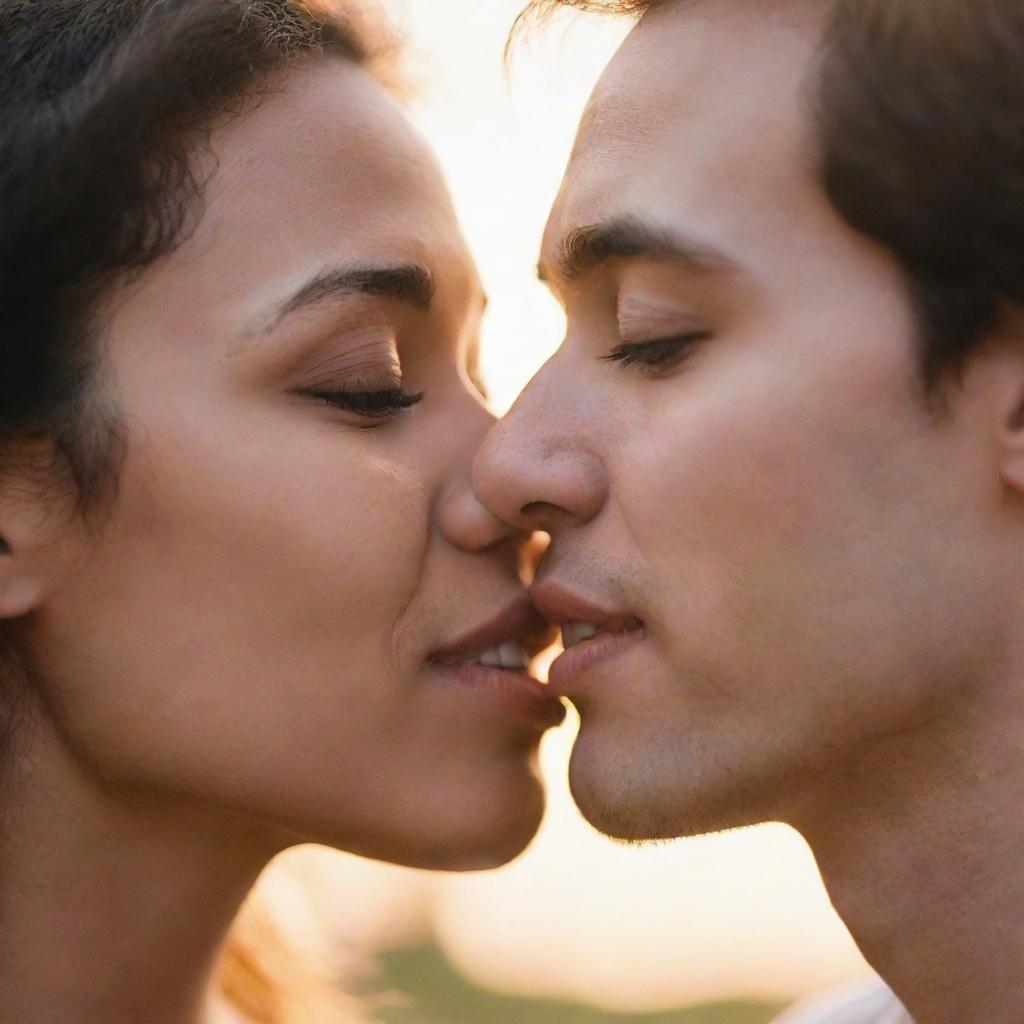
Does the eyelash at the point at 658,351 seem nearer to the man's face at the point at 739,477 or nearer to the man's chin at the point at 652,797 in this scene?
the man's face at the point at 739,477

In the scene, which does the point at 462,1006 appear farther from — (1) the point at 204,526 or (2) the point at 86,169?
(2) the point at 86,169

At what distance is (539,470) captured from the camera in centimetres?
324

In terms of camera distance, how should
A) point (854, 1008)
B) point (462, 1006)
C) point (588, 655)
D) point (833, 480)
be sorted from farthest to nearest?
point (462, 1006), point (854, 1008), point (588, 655), point (833, 480)

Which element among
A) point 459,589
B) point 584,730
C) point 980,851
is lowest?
point 980,851

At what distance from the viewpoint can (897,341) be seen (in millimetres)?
3029

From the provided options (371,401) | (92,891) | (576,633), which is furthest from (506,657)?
(92,891)

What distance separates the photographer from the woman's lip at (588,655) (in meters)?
3.22

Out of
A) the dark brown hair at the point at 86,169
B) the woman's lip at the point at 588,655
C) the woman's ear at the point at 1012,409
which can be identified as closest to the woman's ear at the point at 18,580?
the dark brown hair at the point at 86,169

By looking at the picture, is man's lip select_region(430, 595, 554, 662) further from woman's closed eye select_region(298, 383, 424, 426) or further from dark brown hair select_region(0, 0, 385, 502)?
dark brown hair select_region(0, 0, 385, 502)

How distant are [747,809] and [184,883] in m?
1.25

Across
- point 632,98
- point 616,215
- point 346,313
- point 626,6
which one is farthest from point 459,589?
point 626,6

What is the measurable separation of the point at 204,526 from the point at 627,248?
102cm

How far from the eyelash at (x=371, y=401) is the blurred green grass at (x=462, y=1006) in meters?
1.73

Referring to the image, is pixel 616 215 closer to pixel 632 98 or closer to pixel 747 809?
pixel 632 98
